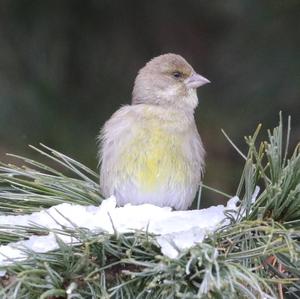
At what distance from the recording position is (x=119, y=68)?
4.62 metres

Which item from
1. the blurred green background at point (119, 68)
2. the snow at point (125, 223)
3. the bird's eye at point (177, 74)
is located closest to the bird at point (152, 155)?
the bird's eye at point (177, 74)

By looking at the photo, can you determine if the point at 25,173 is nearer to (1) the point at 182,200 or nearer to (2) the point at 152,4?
(1) the point at 182,200

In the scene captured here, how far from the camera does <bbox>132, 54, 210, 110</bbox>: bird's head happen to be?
3975mm

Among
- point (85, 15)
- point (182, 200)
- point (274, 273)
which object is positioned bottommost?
point (182, 200)

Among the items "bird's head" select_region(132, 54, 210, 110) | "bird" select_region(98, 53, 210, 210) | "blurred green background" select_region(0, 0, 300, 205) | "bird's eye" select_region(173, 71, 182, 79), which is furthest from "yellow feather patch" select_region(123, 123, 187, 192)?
"blurred green background" select_region(0, 0, 300, 205)

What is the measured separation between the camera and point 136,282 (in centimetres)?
227

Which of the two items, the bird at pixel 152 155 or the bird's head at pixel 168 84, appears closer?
the bird at pixel 152 155

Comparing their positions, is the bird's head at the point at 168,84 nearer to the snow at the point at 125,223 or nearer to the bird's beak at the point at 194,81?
the bird's beak at the point at 194,81

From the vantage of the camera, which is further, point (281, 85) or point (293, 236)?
point (281, 85)

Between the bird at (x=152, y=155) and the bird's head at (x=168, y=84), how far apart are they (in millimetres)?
27

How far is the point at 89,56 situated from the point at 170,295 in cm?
253

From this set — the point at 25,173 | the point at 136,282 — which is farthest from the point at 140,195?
the point at 136,282

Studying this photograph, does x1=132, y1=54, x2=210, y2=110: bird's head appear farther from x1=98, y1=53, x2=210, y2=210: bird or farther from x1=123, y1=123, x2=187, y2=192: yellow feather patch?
x1=123, y1=123, x2=187, y2=192: yellow feather patch

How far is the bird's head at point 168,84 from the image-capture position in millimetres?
3975
